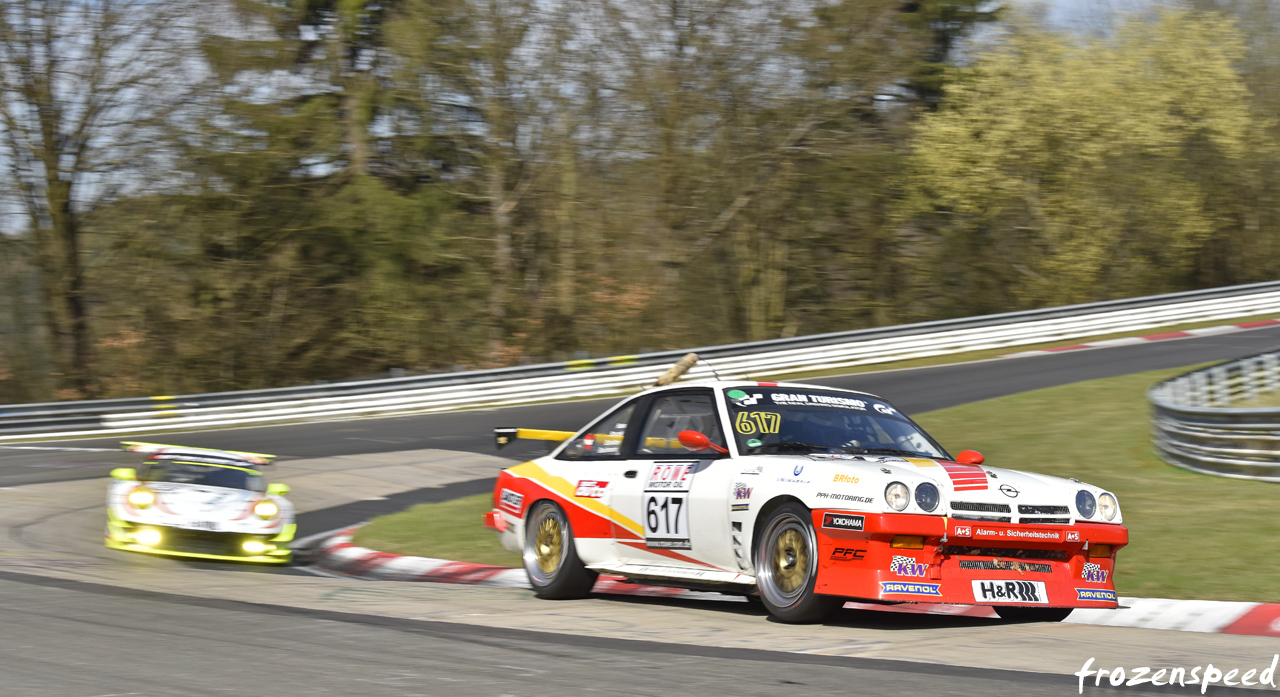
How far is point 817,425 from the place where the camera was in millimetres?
7773

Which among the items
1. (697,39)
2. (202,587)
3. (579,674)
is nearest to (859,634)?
(579,674)

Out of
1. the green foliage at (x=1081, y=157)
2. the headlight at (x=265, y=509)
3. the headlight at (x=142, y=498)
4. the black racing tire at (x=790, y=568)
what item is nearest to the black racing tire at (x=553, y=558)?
the black racing tire at (x=790, y=568)

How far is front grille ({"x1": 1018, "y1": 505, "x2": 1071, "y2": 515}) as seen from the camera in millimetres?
6715

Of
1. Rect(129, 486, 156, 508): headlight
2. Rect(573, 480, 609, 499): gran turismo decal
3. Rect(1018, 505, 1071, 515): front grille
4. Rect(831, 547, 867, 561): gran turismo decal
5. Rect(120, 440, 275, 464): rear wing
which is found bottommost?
Rect(129, 486, 156, 508): headlight

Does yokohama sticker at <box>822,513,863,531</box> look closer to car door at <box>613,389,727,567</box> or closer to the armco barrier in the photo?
car door at <box>613,389,727,567</box>

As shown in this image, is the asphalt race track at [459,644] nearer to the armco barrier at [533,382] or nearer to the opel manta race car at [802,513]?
the opel manta race car at [802,513]

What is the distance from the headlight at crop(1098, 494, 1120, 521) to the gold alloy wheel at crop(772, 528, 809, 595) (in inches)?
68.7

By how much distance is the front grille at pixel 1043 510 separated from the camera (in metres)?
6.71

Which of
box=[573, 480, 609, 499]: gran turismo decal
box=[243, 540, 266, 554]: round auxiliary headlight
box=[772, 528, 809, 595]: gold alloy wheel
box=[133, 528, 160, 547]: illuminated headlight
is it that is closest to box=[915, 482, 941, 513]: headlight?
box=[772, 528, 809, 595]: gold alloy wheel

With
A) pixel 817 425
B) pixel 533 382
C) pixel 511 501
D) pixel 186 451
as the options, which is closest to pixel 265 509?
pixel 186 451

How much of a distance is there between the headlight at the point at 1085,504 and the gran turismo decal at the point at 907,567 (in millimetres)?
1059

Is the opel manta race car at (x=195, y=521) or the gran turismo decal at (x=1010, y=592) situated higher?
the gran turismo decal at (x=1010, y=592)

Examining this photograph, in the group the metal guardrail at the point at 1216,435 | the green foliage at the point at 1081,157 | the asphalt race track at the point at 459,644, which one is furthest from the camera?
the green foliage at the point at 1081,157

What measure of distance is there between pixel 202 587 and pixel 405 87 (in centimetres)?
2619
